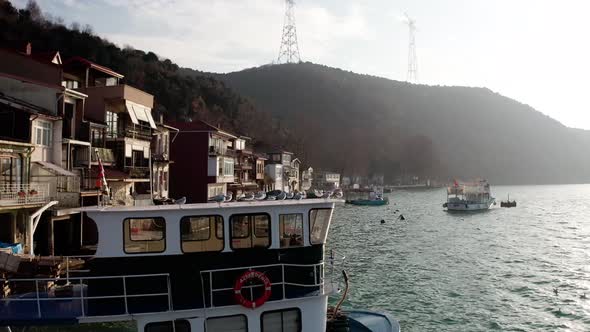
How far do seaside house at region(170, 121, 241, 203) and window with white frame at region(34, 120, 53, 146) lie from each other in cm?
Answer: 2697

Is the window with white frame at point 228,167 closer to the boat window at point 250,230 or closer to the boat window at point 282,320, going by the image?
the boat window at point 250,230

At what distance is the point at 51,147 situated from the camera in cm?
3114

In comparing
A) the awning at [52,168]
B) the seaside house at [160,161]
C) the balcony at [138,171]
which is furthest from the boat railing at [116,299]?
the seaside house at [160,161]

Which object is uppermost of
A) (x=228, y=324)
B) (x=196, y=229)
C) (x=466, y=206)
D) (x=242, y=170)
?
(x=242, y=170)

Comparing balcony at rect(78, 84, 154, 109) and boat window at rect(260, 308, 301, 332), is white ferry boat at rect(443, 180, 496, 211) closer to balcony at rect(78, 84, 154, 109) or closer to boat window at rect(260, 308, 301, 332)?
balcony at rect(78, 84, 154, 109)

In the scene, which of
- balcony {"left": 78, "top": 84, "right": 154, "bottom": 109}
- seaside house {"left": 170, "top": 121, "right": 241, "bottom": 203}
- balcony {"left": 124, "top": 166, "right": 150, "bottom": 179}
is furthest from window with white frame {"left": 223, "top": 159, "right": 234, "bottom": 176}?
balcony {"left": 78, "top": 84, "right": 154, "bottom": 109}

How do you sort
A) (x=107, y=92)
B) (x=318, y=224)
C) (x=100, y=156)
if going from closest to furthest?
1. (x=318, y=224)
2. (x=100, y=156)
3. (x=107, y=92)

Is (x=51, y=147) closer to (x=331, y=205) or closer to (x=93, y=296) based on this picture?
(x=93, y=296)

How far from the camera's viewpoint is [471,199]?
100625 millimetres

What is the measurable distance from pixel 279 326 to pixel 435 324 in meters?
13.4

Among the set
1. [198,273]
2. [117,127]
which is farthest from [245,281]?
[117,127]

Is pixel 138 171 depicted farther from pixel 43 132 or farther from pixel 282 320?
pixel 282 320

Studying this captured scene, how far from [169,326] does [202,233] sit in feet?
8.48

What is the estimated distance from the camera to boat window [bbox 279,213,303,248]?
13.1m
